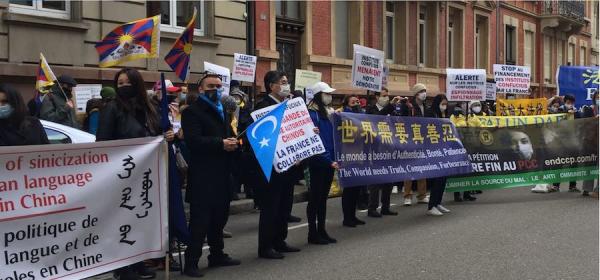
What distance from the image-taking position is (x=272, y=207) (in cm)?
707

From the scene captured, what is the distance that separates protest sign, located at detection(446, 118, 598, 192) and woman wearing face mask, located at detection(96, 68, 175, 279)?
623 centimetres

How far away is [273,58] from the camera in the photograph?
1800 centimetres

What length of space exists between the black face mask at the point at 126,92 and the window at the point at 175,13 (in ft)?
30.7

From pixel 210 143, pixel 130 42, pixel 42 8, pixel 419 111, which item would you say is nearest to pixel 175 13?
pixel 42 8

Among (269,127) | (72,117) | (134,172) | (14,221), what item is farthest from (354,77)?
(14,221)

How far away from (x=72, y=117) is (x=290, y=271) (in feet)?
14.3

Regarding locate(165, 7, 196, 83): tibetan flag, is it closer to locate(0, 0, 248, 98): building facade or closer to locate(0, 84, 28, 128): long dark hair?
locate(0, 84, 28, 128): long dark hair

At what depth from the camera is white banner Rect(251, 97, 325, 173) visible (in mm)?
6941

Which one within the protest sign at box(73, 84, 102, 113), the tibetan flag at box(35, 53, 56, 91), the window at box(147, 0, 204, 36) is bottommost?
→ the protest sign at box(73, 84, 102, 113)

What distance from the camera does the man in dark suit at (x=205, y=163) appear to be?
6.36 meters

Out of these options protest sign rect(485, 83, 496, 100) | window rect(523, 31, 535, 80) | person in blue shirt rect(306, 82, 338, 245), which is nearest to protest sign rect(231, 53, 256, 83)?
person in blue shirt rect(306, 82, 338, 245)

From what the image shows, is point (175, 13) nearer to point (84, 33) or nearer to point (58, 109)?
point (84, 33)

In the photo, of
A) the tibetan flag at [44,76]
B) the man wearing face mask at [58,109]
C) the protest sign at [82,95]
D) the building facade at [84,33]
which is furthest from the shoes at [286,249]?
the building facade at [84,33]

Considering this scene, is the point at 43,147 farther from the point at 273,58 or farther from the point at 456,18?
the point at 456,18
